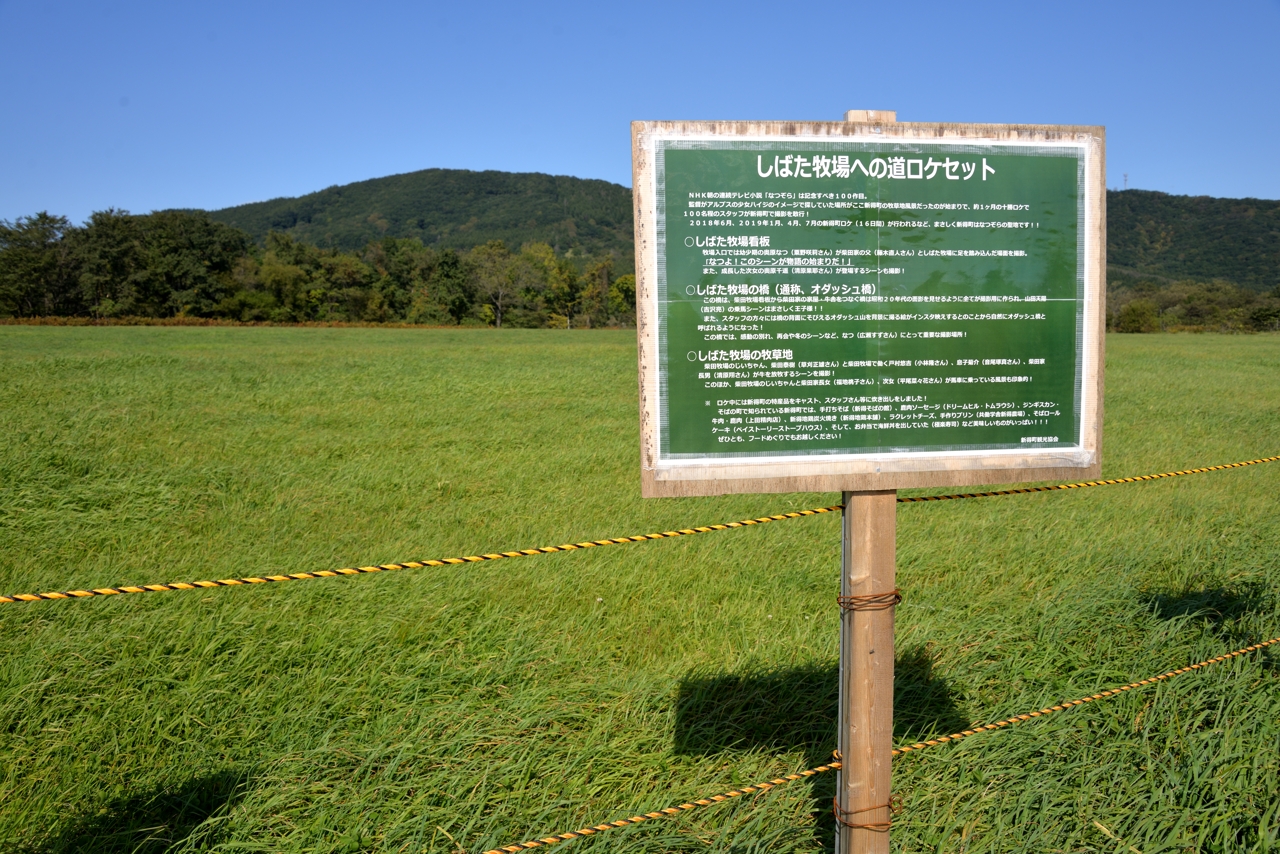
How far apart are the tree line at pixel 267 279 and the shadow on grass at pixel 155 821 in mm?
62529

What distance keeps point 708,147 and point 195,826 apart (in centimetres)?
266

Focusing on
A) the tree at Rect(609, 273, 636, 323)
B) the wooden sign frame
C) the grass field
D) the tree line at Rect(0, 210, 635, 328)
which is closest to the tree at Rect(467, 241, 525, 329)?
Result: the tree line at Rect(0, 210, 635, 328)

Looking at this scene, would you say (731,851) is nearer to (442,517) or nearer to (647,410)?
(647,410)

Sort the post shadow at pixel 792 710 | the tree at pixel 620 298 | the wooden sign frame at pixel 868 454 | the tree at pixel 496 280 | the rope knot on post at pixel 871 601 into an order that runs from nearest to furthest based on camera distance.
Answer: the wooden sign frame at pixel 868 454 < the rope knot on post at pixel 871 601 < the post shadow at pixel 792 710 < the tree at pixel 496 280 < the tree at pixel 620 298

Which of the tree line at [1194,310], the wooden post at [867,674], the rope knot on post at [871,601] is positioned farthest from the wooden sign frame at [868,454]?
the tree line at [1194,310]

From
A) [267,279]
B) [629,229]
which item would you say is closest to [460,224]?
[629,229]

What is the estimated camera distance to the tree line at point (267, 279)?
225ft

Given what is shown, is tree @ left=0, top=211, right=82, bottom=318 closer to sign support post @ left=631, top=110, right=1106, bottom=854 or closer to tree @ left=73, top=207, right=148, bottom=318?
tree @ left=73, top=207, right=148, bottom=318

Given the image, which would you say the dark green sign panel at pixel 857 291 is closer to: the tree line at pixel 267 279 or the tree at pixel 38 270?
the tree line at pixel 267 279

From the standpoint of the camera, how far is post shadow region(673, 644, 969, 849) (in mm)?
3270

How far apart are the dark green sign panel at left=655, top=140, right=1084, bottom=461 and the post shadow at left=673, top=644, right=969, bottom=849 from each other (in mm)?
1413

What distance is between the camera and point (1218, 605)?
174 inches

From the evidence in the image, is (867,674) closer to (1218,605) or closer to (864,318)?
(864,318)

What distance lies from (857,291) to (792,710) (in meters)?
1.93
